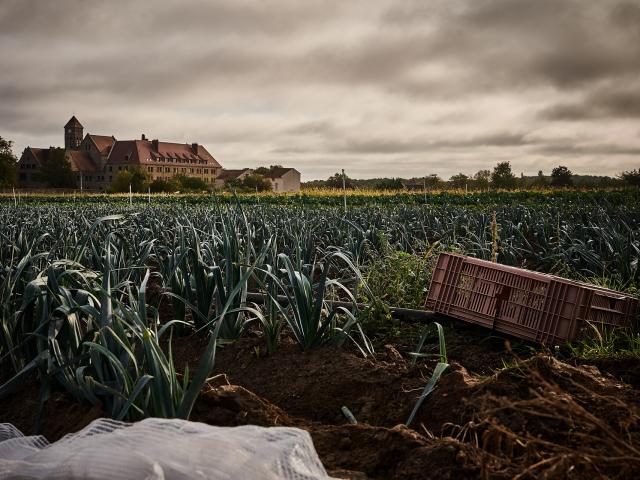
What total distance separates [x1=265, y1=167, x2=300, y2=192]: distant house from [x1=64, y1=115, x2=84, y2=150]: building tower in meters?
40.2

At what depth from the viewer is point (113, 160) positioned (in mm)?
94812

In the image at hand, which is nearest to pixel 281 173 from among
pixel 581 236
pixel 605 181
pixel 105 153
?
pixel 105 153

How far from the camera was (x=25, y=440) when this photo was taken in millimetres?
1735

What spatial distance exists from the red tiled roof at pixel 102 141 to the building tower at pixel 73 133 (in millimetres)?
13587

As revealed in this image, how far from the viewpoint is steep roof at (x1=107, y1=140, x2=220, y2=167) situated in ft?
306

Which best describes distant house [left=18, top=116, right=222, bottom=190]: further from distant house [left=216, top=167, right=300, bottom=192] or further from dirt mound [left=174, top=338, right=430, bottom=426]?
dirt mound [left=174, top=338, right=430, bottom=426]

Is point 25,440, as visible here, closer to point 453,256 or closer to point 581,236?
point 453,256

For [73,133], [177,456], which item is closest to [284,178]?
[73,133]

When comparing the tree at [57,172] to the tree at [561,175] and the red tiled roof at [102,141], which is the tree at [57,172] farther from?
the tree at [561,175]

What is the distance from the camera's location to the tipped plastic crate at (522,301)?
349 centimetres

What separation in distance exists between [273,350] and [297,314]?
0.25 meters

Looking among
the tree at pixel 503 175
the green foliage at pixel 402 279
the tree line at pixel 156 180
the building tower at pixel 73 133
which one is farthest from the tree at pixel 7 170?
the green foliage at pixel 402 279

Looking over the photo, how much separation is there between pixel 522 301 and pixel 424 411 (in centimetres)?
166

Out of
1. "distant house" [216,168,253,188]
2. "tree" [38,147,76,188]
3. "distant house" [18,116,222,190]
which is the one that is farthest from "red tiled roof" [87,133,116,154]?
"distant house" [216,168,253,188]
